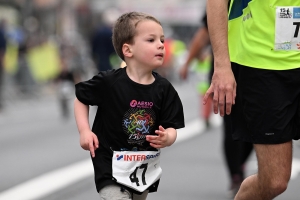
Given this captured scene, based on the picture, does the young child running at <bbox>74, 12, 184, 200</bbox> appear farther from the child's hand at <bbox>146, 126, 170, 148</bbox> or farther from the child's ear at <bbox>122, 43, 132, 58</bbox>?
the child's hand at <bbox>146, 126, 170, 148</bbox>

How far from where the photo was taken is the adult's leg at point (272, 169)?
4699mm

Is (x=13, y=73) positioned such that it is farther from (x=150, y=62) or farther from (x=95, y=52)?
(x=150, y=62)

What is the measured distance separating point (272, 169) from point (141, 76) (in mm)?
837

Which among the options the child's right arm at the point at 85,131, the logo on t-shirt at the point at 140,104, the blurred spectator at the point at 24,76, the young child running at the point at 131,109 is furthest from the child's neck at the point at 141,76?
the blurred spectator at the point at 24,76

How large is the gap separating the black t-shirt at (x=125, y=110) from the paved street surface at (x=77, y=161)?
282 cm

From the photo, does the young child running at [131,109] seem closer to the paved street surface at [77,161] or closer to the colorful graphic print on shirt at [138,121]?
the colorful graphic print on shirt at [138,121]

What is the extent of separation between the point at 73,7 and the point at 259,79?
3767 centimetres

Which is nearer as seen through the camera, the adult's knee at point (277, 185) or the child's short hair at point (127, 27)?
the child's short hair at point (127, 27)

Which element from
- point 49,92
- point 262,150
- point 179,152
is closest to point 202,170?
point 179,152

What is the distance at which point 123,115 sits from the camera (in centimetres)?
461

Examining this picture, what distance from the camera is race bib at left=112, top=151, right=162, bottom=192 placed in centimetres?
460

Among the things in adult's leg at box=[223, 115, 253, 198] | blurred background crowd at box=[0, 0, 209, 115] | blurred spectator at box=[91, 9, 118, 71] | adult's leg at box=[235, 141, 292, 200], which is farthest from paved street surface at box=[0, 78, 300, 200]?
adult's leg at box=[235, 141, 292, 200]

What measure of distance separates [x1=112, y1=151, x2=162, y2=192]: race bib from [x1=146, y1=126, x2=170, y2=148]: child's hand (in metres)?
0.19

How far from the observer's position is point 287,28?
480 cm
